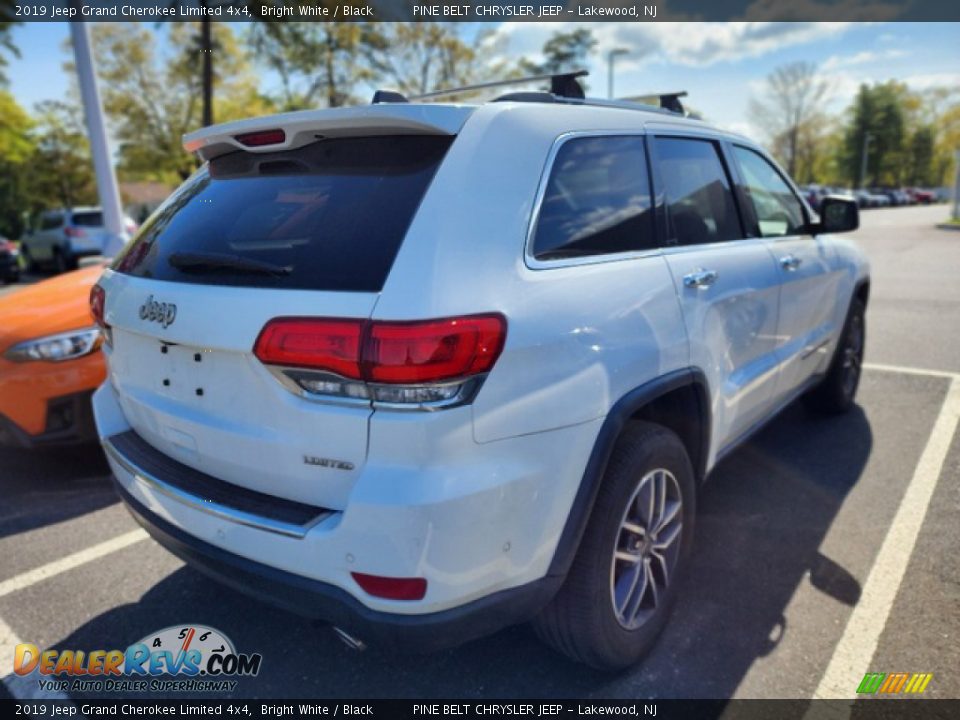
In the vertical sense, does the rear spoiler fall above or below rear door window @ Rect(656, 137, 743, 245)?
above

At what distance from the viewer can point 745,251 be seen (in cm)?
305

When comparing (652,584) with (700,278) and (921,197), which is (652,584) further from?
(921,197)

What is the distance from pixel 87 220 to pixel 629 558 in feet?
62.7

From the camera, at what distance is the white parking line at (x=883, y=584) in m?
2.29

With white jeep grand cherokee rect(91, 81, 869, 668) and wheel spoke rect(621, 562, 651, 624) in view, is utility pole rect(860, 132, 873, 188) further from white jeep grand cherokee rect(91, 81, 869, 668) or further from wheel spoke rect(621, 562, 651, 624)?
wheel spoke rect(621, 562, 651, 624)

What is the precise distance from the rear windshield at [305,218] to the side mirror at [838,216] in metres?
3.01

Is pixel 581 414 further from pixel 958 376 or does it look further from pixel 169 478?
pixel 958 376

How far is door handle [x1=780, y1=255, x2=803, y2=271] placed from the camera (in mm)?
3346

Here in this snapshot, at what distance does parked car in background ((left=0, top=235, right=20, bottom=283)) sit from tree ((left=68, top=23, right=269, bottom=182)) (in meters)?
14.8

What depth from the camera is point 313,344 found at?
1.69m

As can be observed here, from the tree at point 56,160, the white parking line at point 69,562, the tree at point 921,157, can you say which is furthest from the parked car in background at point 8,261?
the tree at point 921,157

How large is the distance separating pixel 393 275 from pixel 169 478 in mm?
1086

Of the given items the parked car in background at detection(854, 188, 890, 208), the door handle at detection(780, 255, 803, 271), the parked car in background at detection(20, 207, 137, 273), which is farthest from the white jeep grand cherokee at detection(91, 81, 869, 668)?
the parked car in background at detection(854, 188, 890, 208)

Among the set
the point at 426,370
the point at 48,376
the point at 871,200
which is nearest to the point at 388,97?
the point at 426,370
